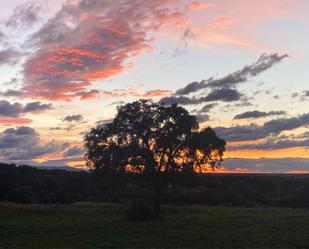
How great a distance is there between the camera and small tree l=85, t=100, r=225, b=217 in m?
55.8

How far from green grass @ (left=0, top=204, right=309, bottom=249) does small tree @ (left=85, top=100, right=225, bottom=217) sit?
6.15 metres

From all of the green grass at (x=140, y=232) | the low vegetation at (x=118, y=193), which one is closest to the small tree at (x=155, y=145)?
the green grass at (x=140, y=232)

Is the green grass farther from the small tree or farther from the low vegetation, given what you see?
the low vegetation

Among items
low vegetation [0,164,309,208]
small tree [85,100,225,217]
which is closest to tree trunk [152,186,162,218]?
small tree [85,100,225,217]

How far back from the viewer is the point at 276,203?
96000mm

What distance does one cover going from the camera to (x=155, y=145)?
183ft

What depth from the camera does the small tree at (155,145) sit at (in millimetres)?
55812

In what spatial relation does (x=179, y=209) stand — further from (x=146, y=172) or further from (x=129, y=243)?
(x=129, y=243)

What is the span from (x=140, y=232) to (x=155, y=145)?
15.8 meters

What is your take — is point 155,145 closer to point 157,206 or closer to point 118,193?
point 157,206

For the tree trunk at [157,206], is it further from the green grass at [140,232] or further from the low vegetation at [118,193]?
the low vegetation at [118,193]

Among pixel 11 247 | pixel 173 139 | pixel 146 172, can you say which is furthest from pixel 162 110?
pixel 11 247

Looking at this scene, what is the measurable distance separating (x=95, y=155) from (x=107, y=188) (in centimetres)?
4860

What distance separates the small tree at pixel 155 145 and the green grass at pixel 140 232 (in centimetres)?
615
